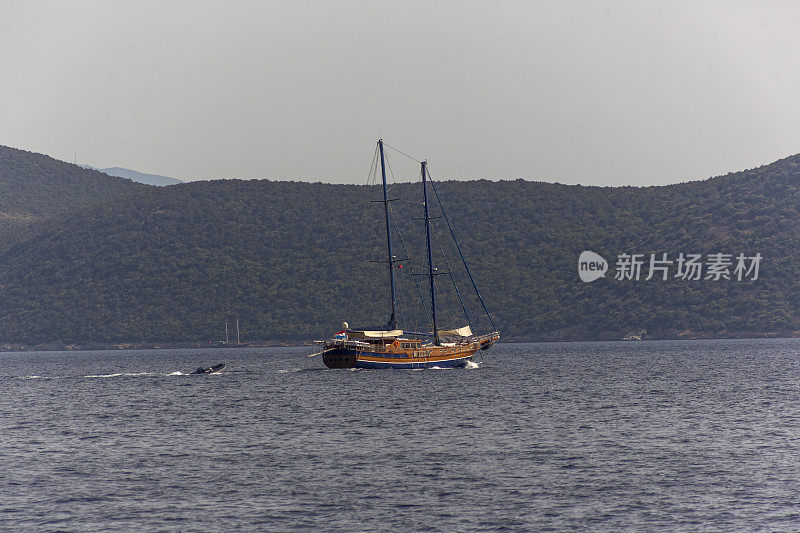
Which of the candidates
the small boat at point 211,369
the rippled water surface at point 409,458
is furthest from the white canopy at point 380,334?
the small boat at point 211,369

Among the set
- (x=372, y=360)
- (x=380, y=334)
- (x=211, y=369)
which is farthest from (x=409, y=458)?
(x=211, y=369)

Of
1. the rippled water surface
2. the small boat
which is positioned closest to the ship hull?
the rippled water surface

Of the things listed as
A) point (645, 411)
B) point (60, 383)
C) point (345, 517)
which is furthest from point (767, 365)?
point (345, 517)

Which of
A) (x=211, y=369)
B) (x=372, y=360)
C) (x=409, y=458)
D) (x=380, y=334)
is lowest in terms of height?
(x=409, y=458)

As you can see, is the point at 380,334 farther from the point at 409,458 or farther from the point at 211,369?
the point at 409,458

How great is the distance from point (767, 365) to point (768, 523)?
9854cm

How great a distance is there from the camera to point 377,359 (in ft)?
342

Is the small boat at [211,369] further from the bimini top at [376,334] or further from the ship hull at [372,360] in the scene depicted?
the bimini top at [376,334]

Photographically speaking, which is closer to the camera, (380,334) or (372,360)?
(372,360)

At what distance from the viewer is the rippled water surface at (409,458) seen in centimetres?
3562

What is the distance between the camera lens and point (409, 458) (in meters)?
48.1

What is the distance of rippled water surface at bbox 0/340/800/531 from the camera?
35.6 m

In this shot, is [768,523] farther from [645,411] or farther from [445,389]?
[445,389]

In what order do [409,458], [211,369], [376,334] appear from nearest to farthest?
1. [409,458]
2. [376,334]
3. [211,369]
